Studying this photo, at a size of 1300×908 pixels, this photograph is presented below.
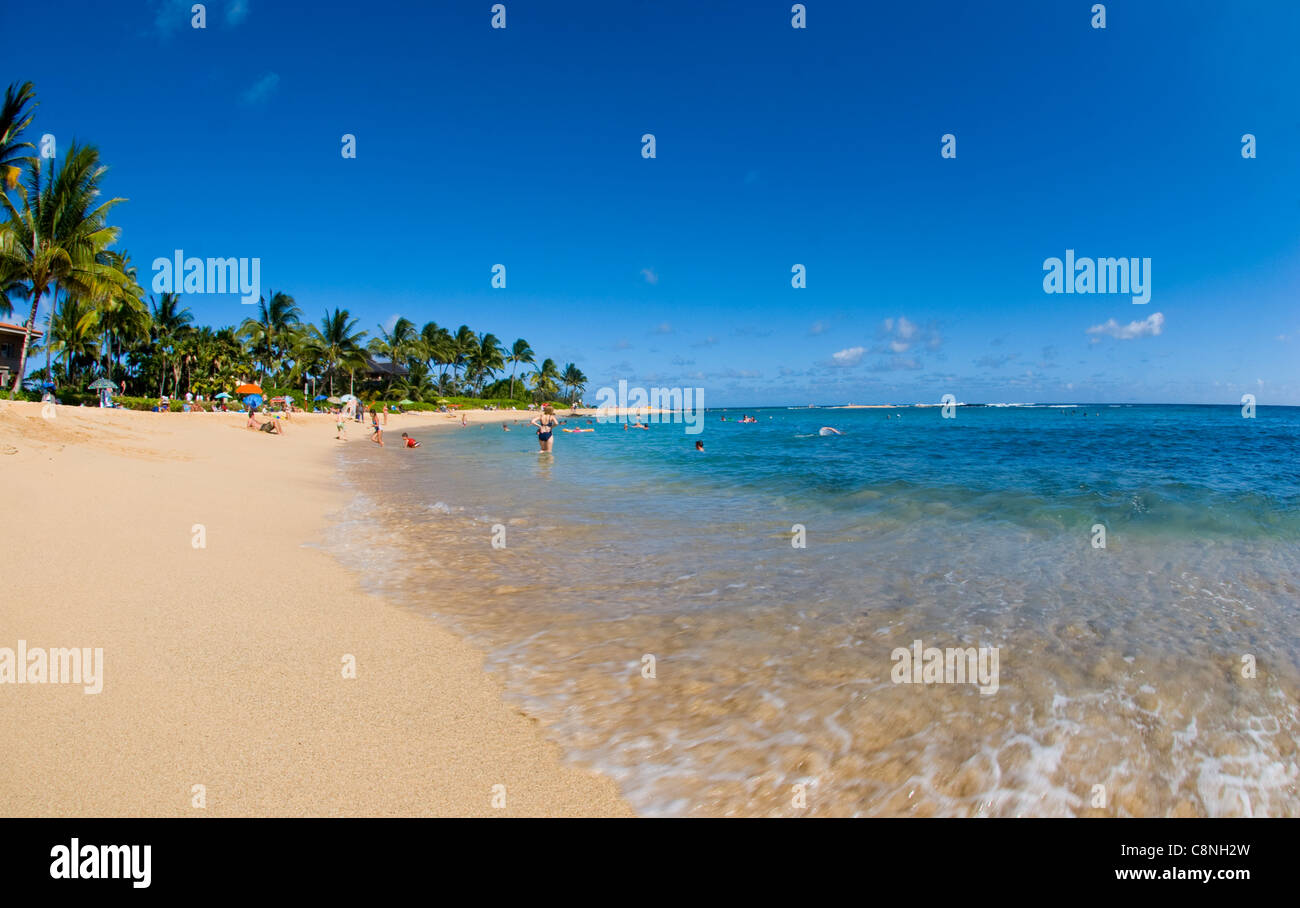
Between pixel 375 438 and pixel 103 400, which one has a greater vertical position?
pixel 103 400

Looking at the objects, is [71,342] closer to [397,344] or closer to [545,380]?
[397,344]

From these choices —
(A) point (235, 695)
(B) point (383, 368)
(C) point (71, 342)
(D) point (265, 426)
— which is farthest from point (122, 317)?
(A) point (235, 695)

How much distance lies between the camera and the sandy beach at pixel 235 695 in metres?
2.90

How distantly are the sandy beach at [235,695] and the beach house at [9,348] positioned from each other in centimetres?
4899

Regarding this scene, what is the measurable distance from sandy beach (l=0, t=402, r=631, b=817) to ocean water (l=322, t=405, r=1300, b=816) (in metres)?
0.46

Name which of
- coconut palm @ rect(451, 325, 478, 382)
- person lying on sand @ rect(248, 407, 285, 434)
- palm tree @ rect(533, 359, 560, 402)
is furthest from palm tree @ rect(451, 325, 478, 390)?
person lying on sand @ rect(248, 407, 285, 434)

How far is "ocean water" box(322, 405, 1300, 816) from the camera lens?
10.9ft

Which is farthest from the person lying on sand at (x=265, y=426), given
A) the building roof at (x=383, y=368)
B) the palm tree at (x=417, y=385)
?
the palm tree at (x=417, y=385)

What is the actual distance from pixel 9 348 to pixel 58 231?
31.0 metres
